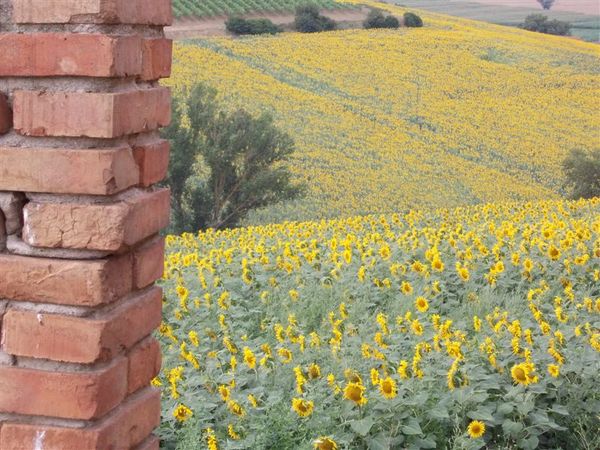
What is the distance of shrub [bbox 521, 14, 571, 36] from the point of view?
2852 cm

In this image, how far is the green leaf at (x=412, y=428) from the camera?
3.52 m

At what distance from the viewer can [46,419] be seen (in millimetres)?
2137

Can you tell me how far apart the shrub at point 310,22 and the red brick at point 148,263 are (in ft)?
102

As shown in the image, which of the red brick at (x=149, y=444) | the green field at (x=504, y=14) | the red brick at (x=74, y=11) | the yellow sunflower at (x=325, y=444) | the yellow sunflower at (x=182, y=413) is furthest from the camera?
the green field at (x=504, y=14)

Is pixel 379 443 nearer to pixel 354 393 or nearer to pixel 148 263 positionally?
pixel 354 393

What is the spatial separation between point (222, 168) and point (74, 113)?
16066mm

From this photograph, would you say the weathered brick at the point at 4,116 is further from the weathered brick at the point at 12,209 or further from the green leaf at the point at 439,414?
the green leaf at the point at 439,414

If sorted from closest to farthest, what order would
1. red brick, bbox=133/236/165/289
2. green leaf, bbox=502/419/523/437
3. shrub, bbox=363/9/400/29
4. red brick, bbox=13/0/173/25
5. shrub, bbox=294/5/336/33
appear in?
red brick, bbox=13/0/173/25
red brick, bbox=133/236/165/289
green leaf, bbox=502/419/523/437
shrub, bbox=294/5/336/33
shrub, bbox=363/9/400/29

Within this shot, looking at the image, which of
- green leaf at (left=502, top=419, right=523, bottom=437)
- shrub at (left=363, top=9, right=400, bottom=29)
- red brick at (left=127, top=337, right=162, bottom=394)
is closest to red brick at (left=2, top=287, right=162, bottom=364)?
red brick at (left=127, top=337, right=162, bottom=394)

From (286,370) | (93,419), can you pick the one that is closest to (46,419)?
(93,419)

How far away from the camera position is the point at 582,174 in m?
22.3

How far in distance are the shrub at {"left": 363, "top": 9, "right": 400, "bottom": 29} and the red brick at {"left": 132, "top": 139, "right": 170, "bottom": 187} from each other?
32707 millimetres

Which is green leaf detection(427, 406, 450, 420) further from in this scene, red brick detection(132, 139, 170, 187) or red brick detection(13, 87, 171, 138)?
red brick detection(13, 87, 171, 138)

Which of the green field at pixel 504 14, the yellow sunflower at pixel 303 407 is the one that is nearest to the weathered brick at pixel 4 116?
the yellow sunflower at pixel 303 407
